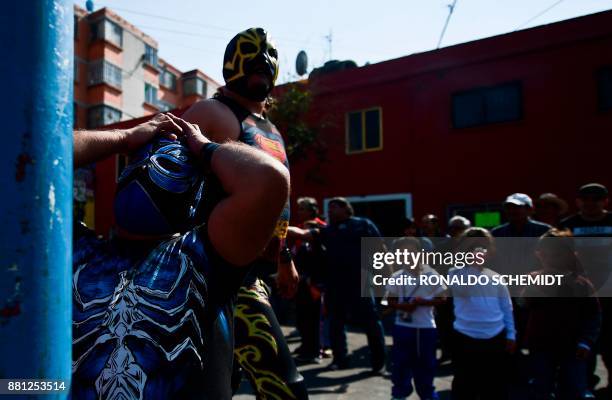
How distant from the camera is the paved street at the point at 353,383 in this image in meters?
4.46

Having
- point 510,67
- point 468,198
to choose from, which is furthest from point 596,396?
point 510,67

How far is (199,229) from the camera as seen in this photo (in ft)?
4.40

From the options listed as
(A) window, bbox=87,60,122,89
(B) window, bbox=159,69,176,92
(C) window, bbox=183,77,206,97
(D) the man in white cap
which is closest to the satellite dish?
(D) the man in white cap

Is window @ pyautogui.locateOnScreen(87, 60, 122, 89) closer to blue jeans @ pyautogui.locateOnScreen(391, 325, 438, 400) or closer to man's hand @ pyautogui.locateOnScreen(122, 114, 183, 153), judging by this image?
blue jeans @ pyautogui.locateOnScreen(391, 325, 438, 400)

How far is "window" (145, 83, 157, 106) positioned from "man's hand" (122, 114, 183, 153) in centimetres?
3090

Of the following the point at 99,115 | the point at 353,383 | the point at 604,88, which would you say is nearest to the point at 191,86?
the point at 99,115

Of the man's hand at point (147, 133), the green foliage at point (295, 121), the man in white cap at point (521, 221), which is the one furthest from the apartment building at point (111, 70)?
the man's hand at point (147, 133)

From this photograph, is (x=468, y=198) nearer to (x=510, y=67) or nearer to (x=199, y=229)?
(x=510, y=67)

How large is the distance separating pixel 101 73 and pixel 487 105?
71.6 feet

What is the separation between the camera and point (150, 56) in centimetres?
3122

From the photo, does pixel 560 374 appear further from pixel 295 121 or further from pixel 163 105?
pixel 163 105

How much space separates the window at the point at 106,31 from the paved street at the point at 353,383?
26151 mm

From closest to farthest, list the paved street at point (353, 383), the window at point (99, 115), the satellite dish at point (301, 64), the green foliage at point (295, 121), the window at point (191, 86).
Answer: the paved street at point (353, 383)
the green foliage at point (295, 121)
the satellite dish at point (301, 64)
the window at point (99, 115)
the window at point (191, 86)

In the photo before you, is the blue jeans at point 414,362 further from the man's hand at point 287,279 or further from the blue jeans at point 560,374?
the man's hand at point 287,279
